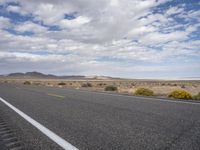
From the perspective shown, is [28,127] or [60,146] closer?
[60,146]

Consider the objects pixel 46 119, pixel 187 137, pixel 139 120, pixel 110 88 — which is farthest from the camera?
pixel 110 88

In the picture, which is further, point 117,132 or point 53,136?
point 117,132

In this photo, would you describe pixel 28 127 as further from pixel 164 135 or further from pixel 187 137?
pixel 187 137

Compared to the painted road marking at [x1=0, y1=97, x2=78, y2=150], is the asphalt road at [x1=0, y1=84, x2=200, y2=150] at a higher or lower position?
higher

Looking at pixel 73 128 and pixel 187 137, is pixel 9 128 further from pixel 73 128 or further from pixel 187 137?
pixel 187 137

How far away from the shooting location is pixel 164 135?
204 inches

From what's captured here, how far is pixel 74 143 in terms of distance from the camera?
189 inches

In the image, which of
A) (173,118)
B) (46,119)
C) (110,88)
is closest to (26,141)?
(46,119)

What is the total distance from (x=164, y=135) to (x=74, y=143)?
167cm

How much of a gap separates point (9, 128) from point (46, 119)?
4.06ft

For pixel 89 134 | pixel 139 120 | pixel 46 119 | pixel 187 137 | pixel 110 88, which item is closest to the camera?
pixel 187 137

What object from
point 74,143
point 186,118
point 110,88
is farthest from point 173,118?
point 110,88

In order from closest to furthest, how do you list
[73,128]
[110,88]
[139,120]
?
[73,128] < [139,120] < [110,88]

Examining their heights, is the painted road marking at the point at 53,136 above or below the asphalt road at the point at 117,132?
below
